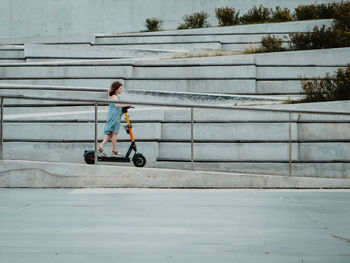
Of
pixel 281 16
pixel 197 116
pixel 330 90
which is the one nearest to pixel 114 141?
pixel 197 116

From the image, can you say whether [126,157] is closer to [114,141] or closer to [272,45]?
[114,141]

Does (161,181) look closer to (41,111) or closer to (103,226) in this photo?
(41,111)

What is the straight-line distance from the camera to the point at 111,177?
8414 millimetres

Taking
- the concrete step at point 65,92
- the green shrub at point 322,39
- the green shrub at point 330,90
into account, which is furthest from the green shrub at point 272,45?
the concrete step at point 65,92

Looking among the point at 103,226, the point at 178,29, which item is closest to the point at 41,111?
the point at 103,226

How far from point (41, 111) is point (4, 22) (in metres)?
10.7

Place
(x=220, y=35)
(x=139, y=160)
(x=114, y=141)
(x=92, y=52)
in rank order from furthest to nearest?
(x=220, y=35) < (x=92, y=52) < (x=139, y=160) < (x=114, y=141)

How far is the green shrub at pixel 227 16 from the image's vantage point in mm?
17688

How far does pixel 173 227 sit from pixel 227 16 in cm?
1375

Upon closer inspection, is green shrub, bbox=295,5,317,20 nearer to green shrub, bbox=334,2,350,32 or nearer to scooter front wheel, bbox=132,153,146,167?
green shrub, bbox=334,2,350,32

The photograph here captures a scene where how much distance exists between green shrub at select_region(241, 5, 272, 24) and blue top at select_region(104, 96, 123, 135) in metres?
10.5

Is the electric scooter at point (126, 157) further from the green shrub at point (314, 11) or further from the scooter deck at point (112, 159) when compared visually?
the green shrub at point (314, 11)

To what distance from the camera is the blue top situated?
838cm

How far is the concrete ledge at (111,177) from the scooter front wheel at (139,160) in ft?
0.39
